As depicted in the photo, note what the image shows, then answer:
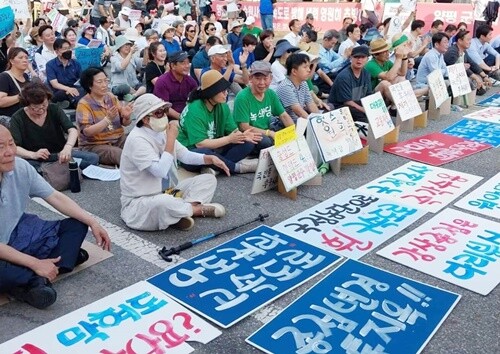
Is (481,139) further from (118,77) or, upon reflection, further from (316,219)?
(118,77)

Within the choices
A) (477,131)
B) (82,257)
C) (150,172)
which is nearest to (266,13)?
(477,131)

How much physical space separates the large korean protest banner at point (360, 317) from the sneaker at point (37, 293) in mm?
1183

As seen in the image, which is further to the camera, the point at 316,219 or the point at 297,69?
the point at 297,69

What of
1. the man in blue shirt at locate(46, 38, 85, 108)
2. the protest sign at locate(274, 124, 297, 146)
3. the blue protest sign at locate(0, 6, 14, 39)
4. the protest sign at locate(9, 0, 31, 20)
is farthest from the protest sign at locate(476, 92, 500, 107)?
the protest sign at locate(9, 0, 31, 20)

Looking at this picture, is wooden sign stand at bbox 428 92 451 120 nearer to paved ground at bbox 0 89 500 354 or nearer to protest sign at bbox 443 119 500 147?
protest sign at bbox 443 119 500 147

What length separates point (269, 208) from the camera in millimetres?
4695

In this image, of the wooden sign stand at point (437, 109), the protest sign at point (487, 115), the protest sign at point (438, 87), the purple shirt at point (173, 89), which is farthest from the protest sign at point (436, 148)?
the purple shirt at point (173, 89)

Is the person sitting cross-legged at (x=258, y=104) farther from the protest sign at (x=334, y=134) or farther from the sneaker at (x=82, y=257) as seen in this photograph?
the sneaker at (x=82, y=257)

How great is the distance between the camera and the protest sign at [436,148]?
605 cm

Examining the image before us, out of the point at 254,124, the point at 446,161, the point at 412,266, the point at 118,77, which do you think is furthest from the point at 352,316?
the point at 118,77

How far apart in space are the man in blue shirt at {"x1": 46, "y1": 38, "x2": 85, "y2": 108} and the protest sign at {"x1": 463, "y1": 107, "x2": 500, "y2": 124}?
5.79 meters

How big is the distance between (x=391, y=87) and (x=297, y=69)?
1571 mm

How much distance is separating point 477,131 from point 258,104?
338 cm

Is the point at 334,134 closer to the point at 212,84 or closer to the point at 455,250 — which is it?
the point at 212,84
